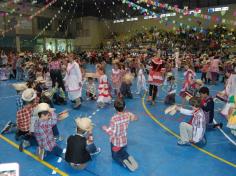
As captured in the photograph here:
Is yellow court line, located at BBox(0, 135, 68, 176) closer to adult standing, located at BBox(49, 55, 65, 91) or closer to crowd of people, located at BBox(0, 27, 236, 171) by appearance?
crowd of people, located at BBox(0, 27, 236, 171)

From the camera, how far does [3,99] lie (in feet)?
30.4

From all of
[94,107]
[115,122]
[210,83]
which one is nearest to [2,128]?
[94,107]

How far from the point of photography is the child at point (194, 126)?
192 inches

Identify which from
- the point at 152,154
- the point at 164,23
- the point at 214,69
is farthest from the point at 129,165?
the point at 164,23

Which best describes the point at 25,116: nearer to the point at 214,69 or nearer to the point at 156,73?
the point at 156,73

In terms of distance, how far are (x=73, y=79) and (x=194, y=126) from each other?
4.03 m

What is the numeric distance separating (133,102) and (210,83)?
5.61 metres

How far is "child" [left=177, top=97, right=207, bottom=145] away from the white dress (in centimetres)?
371

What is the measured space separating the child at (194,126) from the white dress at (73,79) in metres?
3.71

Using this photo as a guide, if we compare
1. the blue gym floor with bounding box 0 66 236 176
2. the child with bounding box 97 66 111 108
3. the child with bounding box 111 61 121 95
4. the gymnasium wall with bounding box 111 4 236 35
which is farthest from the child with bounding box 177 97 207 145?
the gymnasium wall with bounding box 111 4 236 35

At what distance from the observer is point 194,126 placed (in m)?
4.92

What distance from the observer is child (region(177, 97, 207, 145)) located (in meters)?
4.88

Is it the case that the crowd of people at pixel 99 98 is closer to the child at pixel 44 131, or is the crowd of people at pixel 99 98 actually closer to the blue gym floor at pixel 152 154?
the child at pixel 44 131

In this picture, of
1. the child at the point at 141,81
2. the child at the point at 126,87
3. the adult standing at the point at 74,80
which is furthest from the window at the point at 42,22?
the adult standing at the point at 74,80
